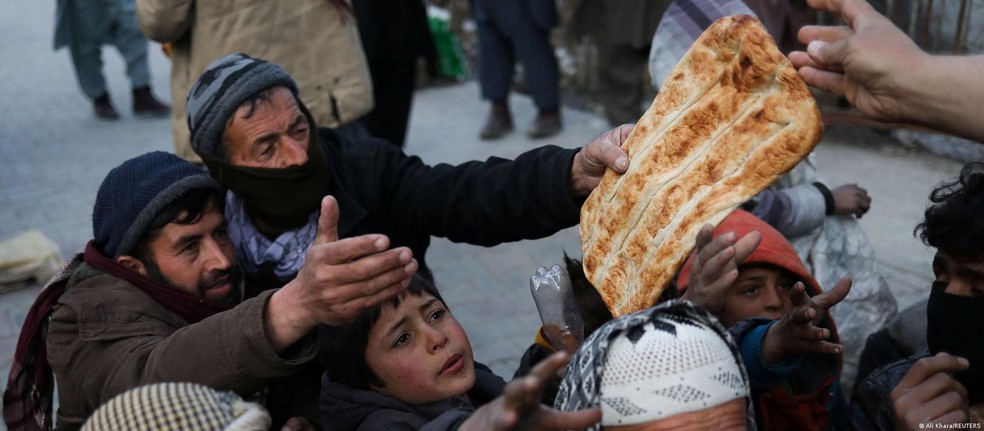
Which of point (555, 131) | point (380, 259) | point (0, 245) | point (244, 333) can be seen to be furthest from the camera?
point (555, 131)

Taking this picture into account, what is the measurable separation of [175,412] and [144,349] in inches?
21.6

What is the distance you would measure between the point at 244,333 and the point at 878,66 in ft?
3.83

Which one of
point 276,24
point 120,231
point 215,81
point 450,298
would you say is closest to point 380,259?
point 120,231

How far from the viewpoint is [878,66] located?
5.34ft

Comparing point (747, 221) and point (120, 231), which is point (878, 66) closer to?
point (747, 221)

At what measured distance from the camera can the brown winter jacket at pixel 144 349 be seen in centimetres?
190

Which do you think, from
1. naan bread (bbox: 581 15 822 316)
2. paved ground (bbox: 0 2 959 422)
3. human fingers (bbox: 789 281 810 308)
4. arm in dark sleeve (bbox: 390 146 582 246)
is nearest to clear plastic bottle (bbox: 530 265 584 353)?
arm in dark sleeve (bbox: 390 146 582 246)

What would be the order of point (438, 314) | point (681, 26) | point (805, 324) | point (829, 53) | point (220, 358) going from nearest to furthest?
point (829, 53) → point (220, 358) → point (805, 324) → point (438, 314) → point (681, 26)

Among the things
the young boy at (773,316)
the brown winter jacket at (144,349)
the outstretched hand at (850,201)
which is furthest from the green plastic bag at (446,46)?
the brown winter jacket at (144,349)

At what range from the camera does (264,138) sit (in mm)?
2701

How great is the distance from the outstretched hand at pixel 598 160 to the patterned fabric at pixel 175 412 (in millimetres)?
874

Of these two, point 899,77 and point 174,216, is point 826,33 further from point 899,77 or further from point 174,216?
point 174,216

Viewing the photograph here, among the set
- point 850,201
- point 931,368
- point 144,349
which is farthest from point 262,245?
point 850,201

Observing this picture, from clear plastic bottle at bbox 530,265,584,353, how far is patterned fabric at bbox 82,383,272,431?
2.81ft
